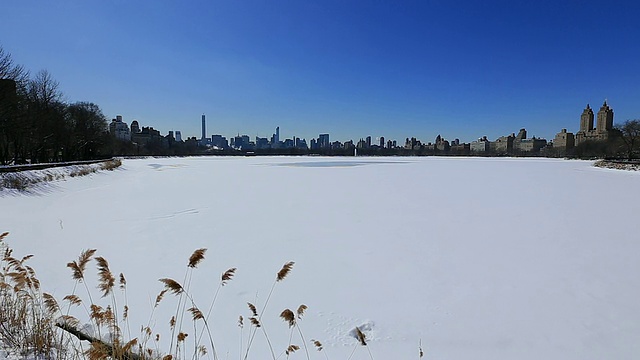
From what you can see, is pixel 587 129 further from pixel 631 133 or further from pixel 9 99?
pixel 9 99

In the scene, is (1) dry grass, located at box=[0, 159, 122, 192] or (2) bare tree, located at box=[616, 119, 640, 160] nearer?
(1) dry grass, located at box=[0, 159, 122, 192]

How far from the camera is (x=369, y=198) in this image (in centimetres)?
1553

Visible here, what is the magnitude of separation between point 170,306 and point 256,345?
1705 mm

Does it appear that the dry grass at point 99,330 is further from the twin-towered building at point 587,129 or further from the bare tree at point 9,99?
the twin-towered building at point 587,129

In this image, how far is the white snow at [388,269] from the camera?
3.93 meters

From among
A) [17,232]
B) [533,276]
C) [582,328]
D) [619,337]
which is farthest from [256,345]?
[17,232]

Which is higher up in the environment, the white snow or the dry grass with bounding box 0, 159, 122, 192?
the dry grass with bounding box 0, 159, 122, 192

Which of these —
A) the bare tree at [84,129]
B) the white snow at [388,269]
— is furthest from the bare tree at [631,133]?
the bare tree at [84,129]

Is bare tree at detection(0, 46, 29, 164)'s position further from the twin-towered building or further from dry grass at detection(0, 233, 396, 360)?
the twin-towered building

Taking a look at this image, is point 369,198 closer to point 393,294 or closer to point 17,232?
point 393,294

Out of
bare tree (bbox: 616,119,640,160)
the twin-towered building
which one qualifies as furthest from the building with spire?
bare tree (bbox: 616,119,640,160)

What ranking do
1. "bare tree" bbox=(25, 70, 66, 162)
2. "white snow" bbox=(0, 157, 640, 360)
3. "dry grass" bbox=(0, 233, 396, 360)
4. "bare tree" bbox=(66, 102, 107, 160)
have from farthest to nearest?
"bare tree" bbox=(66, 102, 107, 160) < "bare tree" bbox=(25, 70, 66, 162) < "white snow" bbox=(0, 157, 640, 360) < "dry grass" bbox=(0, 233, 396, 360)

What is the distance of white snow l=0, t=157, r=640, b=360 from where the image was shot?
393cm

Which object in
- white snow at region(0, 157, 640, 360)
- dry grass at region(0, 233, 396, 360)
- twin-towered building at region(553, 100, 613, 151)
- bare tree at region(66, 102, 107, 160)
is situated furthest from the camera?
twin-towered building at region(553, 100, 613, 151)
